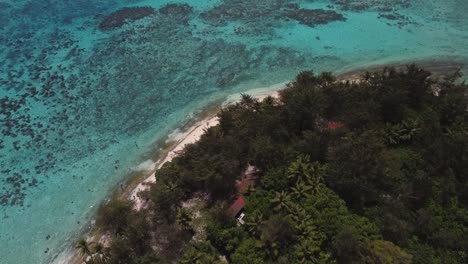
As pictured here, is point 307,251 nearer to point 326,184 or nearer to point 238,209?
point 326,184

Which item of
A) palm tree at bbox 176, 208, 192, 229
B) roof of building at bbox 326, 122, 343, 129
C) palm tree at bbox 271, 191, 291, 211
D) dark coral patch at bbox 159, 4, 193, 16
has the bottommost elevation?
palm tree at bbox 176, 208, 192, 229

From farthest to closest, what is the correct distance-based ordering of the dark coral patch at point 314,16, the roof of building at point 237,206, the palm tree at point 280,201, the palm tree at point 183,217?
the dark coral patch at point 314,16 → the roof of building at point 237,206 → the palm tree at point 183,217 → the palm tree at point 280,201

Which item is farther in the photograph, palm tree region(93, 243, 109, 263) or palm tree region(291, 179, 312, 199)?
palm tree region(291, 179, 312, 199)

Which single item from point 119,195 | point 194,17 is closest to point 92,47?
point 194,17

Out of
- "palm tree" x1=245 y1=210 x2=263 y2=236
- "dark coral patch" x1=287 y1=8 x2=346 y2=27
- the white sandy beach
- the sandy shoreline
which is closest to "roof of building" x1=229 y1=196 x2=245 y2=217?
"palm tree" x1=245 y1=210 x2=263 y2=236

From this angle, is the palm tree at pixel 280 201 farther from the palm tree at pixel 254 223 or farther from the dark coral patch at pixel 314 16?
the dark coral patch at pixel 314 16

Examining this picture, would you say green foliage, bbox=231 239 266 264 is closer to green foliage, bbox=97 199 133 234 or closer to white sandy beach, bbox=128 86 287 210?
green foliage, bbox=97 199 133 234

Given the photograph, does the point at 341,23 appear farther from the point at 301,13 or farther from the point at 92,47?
the point at 92,47

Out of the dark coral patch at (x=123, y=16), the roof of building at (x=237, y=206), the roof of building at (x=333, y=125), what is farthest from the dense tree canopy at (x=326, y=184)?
the dark coral patch at (x=123, y=16)
